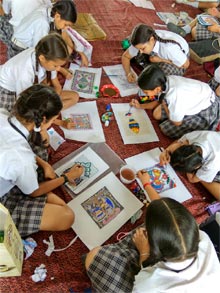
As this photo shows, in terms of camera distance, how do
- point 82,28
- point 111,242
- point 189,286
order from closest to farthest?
point 189,286 < point 111,242 < point 82,28

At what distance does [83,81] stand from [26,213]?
103 centimetres

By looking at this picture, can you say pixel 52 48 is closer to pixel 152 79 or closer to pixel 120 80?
pixel 152 79

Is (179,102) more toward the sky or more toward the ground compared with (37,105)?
more toward the ground

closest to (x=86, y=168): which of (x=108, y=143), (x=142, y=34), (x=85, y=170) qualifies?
(x=85, y=170)

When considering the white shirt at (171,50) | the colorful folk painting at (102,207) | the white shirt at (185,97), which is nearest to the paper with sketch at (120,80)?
the white shirt at (171,50)

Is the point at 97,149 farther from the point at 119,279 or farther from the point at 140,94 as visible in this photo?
the point at 119,279

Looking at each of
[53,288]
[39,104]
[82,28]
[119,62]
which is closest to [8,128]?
[39,104]

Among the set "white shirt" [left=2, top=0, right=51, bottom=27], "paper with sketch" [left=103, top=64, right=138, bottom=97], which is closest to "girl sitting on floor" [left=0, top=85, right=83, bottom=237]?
"paper with sketch" [left=103, top=64, right=138, bottom=97]

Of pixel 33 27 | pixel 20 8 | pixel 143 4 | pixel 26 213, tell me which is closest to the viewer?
pixel 26 213

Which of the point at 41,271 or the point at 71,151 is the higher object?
the point at 71,151

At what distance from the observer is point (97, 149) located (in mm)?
1629

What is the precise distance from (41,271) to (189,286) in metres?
0.58

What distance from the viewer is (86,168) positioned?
5.02ft

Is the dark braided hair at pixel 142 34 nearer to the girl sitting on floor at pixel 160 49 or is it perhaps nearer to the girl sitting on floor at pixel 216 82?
the girl sitting on floor at pixel 160 49
